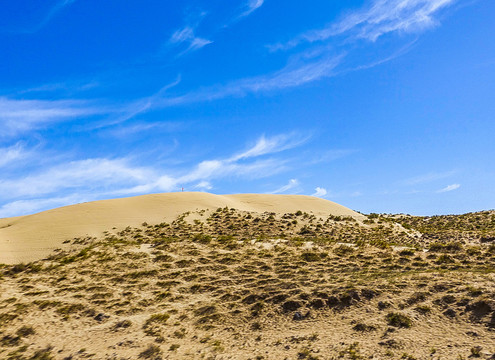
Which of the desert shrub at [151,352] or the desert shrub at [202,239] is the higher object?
the desert shrub at [202,239]

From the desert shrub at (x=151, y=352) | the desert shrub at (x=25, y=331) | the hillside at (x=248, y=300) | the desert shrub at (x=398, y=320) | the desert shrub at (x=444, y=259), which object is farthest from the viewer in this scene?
the desert shrub at (x=444, y=259)

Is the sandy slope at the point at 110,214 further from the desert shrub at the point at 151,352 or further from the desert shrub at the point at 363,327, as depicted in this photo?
the desert shrub at the point at 363,327

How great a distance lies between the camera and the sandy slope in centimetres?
2417

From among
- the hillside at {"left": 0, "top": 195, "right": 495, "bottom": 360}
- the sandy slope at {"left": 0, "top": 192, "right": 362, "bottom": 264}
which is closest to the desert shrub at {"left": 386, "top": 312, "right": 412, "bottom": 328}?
the hillside at {"left": 0, "top": 195, "right": 495, "bottom": 360}

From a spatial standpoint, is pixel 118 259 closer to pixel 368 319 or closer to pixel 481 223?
pixel 368 319

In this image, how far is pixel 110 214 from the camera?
31453mm

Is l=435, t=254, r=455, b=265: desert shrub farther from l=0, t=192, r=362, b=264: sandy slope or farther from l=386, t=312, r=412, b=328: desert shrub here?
l=0, t=192, r=362, b=264: sandy slope

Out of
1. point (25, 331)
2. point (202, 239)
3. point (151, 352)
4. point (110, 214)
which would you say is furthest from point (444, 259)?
point (110, 214)

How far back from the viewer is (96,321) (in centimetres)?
1367

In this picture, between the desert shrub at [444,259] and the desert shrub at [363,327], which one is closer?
the desert shrub at [363,327]

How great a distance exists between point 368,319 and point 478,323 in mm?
3105

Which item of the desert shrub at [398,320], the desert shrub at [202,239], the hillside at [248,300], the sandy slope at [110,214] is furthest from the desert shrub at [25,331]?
the desert shrub at [398,320]

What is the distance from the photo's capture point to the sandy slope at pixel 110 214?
2417 cm

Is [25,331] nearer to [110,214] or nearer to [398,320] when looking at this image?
[398,320]
